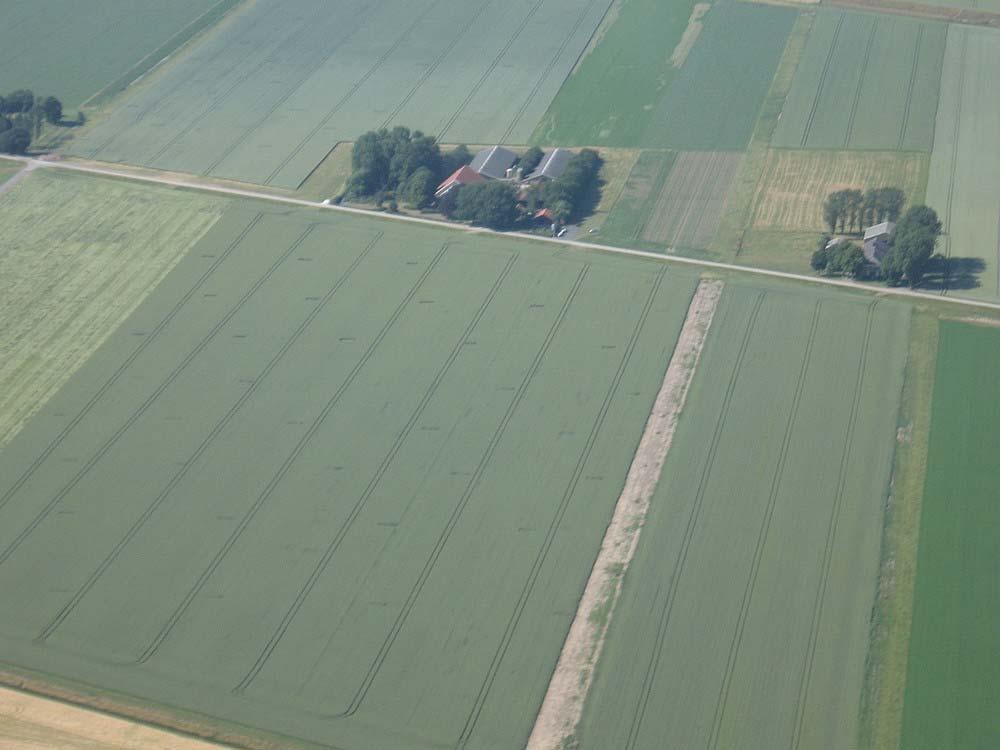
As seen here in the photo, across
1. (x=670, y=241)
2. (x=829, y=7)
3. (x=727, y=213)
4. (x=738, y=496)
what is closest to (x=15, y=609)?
(x=738, y=496)

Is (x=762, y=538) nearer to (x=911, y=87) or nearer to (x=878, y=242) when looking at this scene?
(x=878, y=242)

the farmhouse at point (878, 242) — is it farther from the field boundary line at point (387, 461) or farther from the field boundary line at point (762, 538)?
the field boundary line at point (387, 461)

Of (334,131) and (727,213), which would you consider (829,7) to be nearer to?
(727,213)

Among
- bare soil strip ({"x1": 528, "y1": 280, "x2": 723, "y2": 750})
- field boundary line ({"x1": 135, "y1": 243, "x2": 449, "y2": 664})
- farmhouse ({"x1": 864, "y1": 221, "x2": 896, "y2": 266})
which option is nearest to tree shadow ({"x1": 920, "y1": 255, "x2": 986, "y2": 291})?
farmhouse ({"x1": 864, "y1": 221, "x2": 896, "y2": 266})

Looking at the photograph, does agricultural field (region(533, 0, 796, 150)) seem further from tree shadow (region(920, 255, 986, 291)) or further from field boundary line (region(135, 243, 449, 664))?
field boundary line (region(135, 243, 449, 664))

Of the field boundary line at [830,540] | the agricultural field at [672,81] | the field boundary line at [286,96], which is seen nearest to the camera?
the field boundary line at [830,540]

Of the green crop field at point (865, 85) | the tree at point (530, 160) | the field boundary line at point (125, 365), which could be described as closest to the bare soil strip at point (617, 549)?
the tree at point (530, 160)

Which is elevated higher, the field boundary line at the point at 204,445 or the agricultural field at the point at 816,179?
the agricultural field at the point at 816,179

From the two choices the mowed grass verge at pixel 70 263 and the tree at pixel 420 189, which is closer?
the mowed grass verge at pixel 70 263
